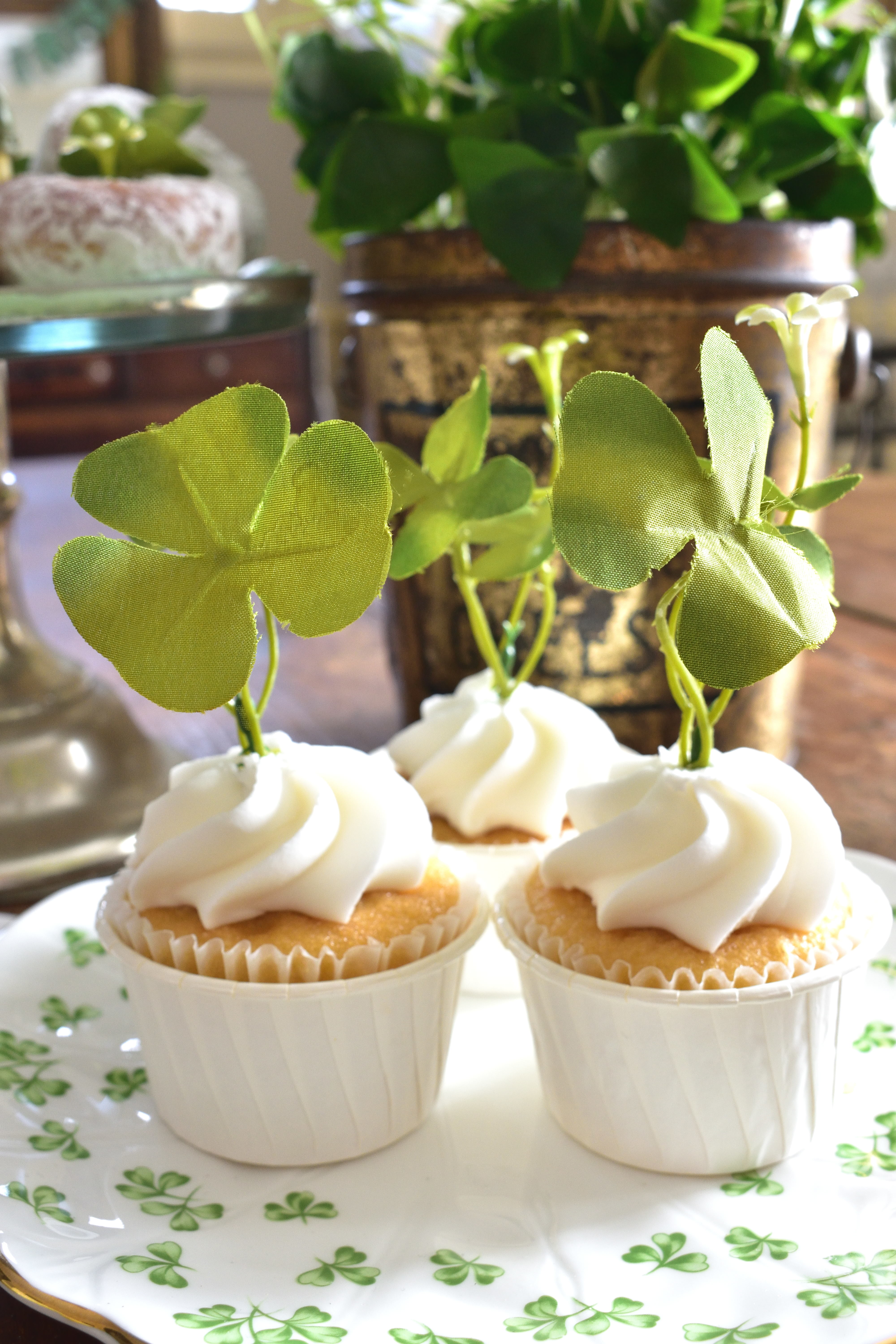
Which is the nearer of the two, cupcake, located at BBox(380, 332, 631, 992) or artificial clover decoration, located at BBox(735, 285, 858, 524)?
artificial clover decoration, located at BBox(735, 285, 858, 524)

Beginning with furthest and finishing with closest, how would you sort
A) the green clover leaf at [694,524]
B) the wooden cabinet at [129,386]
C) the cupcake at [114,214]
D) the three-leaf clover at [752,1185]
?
the wooden cabinet at [129,386], the cupcake at [114,214], the three-leaf clover at [752,1185], the green clover leaf at [694,524]

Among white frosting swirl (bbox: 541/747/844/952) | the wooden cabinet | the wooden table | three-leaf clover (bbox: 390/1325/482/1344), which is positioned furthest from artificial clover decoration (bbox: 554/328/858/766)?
the wooden cabinet

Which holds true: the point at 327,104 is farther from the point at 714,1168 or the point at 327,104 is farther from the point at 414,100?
the point at 714,1168

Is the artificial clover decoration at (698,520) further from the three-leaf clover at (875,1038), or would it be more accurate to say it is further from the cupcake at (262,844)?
the three-leaf clover at (875,1038)

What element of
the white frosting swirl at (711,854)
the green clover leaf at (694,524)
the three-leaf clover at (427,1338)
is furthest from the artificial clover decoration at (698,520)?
the three-leaf clover at (427,1338)

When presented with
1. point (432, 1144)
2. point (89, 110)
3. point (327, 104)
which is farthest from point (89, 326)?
point (432, 1144)

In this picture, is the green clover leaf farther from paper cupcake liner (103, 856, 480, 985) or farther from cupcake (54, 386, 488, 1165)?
paper cupcake liner (103, 856, 480, 985)
